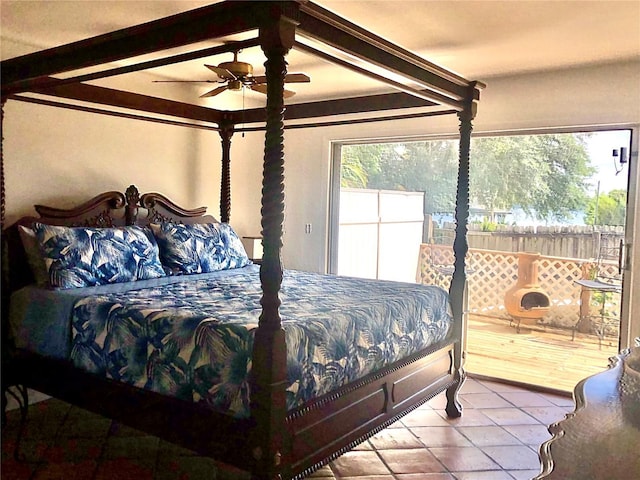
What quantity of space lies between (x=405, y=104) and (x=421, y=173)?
1933mm

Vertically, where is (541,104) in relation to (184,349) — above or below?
above

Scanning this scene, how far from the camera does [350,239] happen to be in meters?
5.58

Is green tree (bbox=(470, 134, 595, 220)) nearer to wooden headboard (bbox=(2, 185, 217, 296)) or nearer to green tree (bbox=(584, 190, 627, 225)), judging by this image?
green tree (bbox=(584, 190, 627, 225))

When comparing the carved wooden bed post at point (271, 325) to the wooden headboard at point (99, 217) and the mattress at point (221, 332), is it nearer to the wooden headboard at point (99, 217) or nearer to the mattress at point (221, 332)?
the mattress at point (221, 332)

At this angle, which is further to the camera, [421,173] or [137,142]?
[421,173]

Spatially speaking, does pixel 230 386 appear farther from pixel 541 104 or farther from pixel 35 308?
pixel 541 104

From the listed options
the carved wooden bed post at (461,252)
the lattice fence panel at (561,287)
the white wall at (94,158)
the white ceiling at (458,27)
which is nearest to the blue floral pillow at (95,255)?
the white wall at (94,158)

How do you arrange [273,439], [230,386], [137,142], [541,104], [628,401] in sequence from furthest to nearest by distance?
[137,142]
[541,104]
[230,386]
[273,439]
[628,401]

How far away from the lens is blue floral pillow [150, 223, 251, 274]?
3959mm

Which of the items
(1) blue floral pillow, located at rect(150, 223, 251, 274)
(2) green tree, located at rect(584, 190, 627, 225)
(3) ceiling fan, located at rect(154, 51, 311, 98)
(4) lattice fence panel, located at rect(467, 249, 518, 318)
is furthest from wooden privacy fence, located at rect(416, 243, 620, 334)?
(3) ceiling fan, located at rect(154, 51, 311, 98)

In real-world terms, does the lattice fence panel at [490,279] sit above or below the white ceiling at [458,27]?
below

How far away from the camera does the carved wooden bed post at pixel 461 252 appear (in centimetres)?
353

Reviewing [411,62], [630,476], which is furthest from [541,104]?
[630,476]

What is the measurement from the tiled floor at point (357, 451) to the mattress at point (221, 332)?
1.89ft
